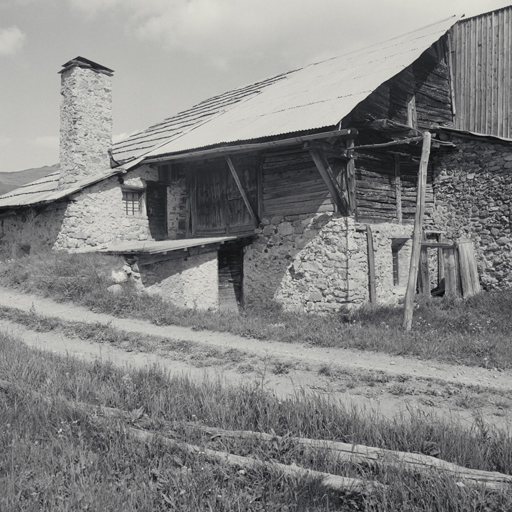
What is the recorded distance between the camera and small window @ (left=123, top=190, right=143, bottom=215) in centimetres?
1514

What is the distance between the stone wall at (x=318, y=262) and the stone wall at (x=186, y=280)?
1.22m

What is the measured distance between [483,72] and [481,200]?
14.6 feet

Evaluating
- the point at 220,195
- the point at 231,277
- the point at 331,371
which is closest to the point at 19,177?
the point at 220,195

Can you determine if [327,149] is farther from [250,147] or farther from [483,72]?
[483,72]

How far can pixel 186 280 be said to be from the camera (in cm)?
1314

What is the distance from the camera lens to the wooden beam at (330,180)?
11844mm

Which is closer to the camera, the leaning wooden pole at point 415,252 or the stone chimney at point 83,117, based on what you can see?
the leaning wooden pole at point 415,252

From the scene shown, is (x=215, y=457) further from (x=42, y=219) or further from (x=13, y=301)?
(x=42, y=219)

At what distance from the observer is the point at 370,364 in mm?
7461

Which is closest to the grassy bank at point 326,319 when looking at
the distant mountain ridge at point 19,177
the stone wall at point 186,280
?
the stone wall at point 186,280

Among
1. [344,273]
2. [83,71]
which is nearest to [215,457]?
[344,273]

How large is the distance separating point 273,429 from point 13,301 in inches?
365

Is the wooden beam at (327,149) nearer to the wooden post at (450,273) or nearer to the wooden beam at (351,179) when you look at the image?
the wooden beam at (351,179)

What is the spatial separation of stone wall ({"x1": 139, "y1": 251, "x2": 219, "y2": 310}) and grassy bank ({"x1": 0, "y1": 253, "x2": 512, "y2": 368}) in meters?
0.99
